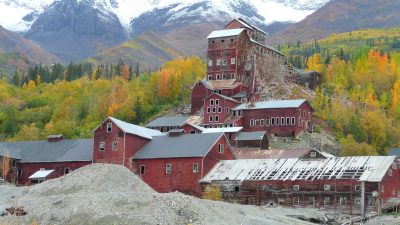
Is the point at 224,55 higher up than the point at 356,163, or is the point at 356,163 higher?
the point at 224,55

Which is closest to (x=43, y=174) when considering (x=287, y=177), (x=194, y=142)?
(x=194, y=142)

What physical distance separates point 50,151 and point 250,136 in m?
25.8

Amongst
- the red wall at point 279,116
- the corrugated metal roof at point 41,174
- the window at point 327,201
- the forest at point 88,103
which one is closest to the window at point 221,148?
the window at point 327,201

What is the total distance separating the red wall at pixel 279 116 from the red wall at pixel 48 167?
2848 centimetres

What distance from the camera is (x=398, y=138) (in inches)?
4407

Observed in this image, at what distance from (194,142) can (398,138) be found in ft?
131

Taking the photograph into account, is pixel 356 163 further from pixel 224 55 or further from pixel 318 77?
pixel 318 77

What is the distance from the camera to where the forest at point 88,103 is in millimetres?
132250

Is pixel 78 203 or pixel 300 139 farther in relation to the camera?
pixel 300 139

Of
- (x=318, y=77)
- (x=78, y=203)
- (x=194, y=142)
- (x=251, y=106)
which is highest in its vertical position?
(x=318, y=77)

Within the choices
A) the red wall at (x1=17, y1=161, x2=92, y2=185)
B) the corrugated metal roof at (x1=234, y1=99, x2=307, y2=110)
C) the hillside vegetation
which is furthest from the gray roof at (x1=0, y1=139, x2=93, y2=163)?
the hillside vegetation

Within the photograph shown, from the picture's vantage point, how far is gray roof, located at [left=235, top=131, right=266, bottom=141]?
99.9 meters

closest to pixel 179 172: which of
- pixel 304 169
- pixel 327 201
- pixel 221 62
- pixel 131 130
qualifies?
pixel 131 130

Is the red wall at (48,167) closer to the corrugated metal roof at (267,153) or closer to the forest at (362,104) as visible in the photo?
the corrugated metal roof at (267,153)
